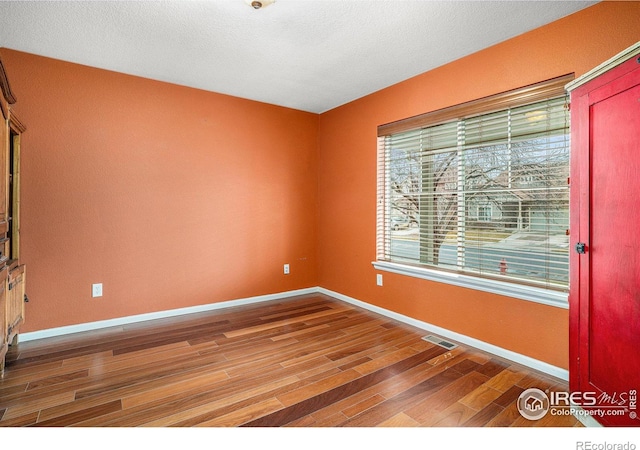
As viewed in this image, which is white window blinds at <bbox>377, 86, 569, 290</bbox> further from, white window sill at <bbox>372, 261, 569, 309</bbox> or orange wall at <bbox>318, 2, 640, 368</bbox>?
orange wall at <bbox>318, 2, 640, 368</bbox>

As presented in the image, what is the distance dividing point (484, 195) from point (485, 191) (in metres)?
0.04

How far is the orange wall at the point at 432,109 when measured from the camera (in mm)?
2278

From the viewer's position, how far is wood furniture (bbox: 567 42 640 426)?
1521mm

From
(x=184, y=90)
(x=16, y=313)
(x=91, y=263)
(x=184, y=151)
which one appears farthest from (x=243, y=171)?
(x=16, y=313)

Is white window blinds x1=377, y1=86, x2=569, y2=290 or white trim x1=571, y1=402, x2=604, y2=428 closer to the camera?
white trim x1=571, y1=402, x2=604, y2=428

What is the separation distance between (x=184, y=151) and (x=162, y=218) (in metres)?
0.77

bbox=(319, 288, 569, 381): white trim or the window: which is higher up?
the window

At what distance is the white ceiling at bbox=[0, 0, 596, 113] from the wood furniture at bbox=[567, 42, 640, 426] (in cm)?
98

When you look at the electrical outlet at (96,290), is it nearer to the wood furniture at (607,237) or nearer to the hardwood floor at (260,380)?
the hardwood floor at (260,380)

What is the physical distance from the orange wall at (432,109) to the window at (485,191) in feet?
0.43

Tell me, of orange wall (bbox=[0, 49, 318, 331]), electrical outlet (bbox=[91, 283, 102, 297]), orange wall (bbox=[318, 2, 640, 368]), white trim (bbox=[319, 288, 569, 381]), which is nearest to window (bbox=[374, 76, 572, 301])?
orange wall (bbox=[318, 2, 640, 368])

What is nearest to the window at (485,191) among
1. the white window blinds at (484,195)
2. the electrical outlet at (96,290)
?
the white window blinds at (484,195)

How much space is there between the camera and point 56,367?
98.0 inches
